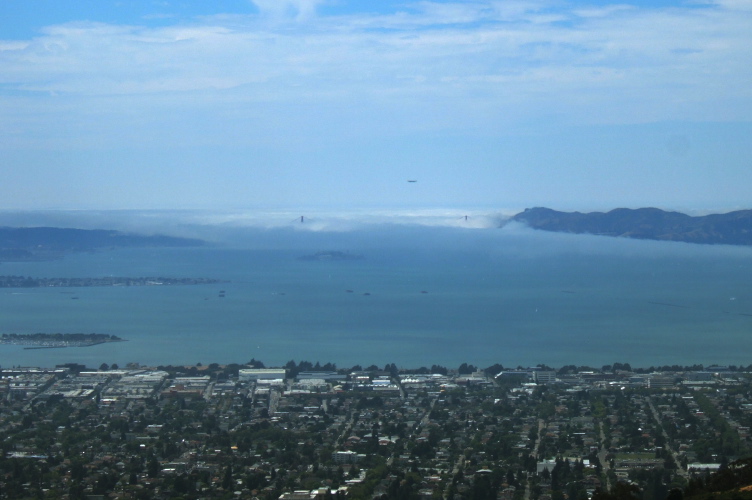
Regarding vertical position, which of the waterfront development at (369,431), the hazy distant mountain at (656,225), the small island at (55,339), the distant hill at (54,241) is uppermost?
the hazy distant mountain at (656,225)

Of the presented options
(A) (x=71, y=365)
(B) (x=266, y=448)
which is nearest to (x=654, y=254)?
(A) (x=71, y=365)

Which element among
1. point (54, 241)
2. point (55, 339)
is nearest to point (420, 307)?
point (55, 339)

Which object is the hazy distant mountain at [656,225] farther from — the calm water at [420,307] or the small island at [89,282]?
the small island at [89,282]

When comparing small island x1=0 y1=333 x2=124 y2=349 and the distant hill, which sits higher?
the distant hill

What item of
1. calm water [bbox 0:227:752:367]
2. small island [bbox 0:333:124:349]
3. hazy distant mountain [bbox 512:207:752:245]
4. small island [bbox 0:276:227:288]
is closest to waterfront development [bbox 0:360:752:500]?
calm water [bbox 0:227:752:367]

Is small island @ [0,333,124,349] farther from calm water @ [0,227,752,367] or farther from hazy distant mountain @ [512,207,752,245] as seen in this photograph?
hazy distant mountain @ [512,207,752,245]

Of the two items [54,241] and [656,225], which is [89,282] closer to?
[54,241]

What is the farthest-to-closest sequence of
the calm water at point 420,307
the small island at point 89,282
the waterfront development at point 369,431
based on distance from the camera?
the small island at point 89,282 < the calm water at point 420,307 < the waterfront development at point 369,431

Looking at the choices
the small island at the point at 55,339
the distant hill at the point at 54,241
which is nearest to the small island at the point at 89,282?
the distant hill at the point at 54,241
